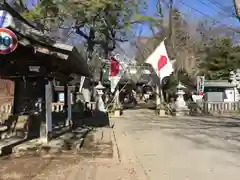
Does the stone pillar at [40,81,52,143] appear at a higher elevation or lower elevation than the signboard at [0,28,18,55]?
lower

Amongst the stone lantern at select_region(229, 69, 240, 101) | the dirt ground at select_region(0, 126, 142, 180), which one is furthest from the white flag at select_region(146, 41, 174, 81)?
the dirt ground at select_region(0, 126, 142, 180)

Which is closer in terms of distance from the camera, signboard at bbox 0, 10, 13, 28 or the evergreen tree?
signboard at bbox 0, 10, 13, 28

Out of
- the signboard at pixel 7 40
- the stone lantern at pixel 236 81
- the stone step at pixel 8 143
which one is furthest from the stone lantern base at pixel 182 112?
the signboard at pixel 7 40

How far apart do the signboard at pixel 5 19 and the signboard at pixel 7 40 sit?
12 centimetres

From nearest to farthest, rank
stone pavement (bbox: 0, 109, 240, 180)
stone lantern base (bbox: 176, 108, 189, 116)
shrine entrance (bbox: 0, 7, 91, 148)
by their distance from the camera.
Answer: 1. stone pavement (bbox: 0, 109, 240, 180)
2. shrine entrance (bbox: 0, 7, 91, 148)
3. stone lantern base (bbox: 176, 108, 189, 116)

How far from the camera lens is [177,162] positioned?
8242mm

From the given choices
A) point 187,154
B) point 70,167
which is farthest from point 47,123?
point 187,154

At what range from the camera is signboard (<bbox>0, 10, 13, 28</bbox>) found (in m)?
8.11

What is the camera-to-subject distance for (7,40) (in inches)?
320

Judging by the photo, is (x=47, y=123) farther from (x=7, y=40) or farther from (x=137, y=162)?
(x=137, y=162)

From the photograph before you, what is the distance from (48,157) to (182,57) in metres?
36.7

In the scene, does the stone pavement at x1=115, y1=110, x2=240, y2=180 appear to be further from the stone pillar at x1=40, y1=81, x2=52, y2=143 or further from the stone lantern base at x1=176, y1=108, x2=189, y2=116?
the stone lantern base at x1=176, y1=108, x2=189, y2=116

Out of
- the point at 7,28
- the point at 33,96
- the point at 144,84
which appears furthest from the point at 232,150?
the point at 144,84

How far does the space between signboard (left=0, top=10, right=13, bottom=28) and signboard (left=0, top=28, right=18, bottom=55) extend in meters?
0.12
